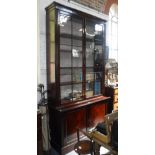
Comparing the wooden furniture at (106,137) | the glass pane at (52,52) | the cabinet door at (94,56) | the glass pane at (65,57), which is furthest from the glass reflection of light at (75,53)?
the wooden furniture at (106,137)

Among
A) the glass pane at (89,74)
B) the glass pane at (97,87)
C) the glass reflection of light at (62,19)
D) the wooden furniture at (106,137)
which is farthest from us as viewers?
the glass pane at (97,87)

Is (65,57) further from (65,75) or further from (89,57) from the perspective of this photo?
(89,57)

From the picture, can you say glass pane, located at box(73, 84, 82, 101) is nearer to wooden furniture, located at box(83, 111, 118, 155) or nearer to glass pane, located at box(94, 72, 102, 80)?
glass pane, located at box(94, 72, 102, 80)

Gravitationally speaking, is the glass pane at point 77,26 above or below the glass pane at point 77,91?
above

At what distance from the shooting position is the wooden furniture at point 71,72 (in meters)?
2.79

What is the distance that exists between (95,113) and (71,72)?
0.99 m

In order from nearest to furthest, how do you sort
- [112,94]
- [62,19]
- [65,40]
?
[62,19], [65,40], [112,94]

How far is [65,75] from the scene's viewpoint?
299 centimetres

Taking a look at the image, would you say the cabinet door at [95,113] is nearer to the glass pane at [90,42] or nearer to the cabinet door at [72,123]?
the cabinet door at [72,123]

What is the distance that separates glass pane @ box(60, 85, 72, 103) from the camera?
296 cm

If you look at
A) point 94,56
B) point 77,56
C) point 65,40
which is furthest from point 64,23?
point 94,56

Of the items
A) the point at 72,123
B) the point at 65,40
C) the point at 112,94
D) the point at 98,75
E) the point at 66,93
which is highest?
the point at 65,40

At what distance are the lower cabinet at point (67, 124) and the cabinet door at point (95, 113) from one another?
0.04 ft

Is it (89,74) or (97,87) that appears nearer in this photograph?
(89,74)
